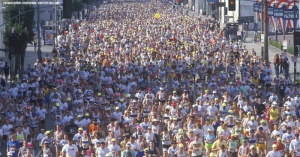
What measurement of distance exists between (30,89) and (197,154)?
14601 mm

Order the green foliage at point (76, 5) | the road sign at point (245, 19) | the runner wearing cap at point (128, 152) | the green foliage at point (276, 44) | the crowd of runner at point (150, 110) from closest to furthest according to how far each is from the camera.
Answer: the runner wearing cap at point (128, 152)
the crowd of runner at point (150, 110)
the green foliage at point (276, 44)
the road sign at point (245, 19)
the green foliage at point (76, 5)

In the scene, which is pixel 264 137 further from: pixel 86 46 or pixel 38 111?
pixel 86 46

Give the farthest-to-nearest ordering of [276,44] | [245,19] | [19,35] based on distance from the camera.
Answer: [245,19], [276,44], [19,35]

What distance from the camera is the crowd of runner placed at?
22.0 metres

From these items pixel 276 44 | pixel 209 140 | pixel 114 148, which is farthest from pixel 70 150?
pixel 276 44

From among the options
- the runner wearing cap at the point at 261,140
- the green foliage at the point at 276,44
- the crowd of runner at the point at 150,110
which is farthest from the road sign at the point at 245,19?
the runner wearing cap at the point at 261,140

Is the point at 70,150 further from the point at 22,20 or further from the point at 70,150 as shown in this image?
the point at 22,20

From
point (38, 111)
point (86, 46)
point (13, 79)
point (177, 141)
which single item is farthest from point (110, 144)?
point (86, 46)

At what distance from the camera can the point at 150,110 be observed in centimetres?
2938

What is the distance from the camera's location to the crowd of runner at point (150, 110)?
22000mm

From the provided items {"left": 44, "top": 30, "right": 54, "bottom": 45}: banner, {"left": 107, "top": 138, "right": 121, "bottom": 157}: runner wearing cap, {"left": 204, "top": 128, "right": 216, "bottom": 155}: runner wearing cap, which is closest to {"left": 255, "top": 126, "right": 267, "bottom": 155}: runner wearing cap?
{"left": 204, "top": 128, "right": 216, "bottom": 155}: runner wearing cap

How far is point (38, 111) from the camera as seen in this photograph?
94.2ft

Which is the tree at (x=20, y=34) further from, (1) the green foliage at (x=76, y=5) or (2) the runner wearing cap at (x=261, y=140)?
(1) the green foliage at (x=76, y=5)

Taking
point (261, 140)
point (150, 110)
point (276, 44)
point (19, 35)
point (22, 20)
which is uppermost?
point (22, 20)
